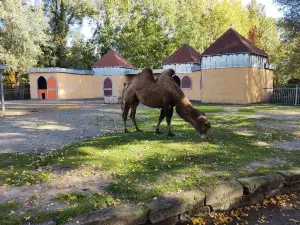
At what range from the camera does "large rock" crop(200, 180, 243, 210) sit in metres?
3.83

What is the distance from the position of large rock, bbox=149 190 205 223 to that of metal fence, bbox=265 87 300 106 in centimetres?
2014

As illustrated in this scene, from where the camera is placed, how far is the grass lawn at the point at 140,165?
349 centimetres

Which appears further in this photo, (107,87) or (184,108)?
(107,87)

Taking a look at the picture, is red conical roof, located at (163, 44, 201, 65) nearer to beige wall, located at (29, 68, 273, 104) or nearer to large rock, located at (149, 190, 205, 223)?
beige wall, located at (29, 68, 273, 104)

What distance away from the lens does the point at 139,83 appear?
23.9ft

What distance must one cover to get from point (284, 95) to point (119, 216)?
22.7 meters

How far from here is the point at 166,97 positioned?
22.4 ft

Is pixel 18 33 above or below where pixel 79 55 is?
above

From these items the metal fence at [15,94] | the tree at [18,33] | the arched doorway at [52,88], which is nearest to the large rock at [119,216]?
the tree at [18,33]

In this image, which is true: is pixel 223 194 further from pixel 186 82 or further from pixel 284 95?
pixel 186 82

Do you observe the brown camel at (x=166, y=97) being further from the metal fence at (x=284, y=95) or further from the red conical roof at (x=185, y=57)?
the red conical roof at (x=185, y=57)

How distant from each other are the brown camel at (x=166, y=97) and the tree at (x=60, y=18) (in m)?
34.3

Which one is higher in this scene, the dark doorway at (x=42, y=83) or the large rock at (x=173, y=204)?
the dark doorway at (x=42, y=83)

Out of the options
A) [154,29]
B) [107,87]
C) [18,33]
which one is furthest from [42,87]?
[154,29]
